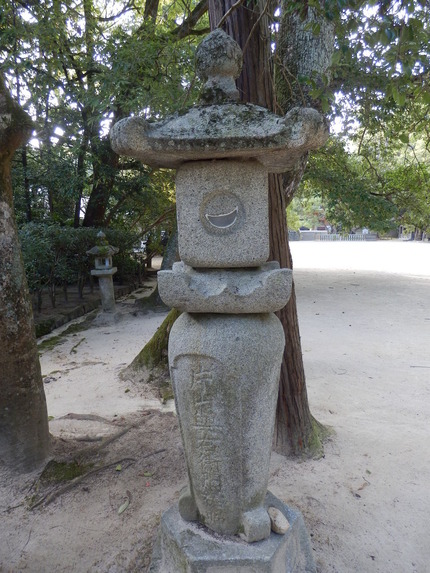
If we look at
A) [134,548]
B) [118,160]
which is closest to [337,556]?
[134,548]

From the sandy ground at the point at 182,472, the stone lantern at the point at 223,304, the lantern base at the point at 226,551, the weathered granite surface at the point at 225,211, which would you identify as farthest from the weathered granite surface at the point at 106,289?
the weathered granite surface at the point at 225,211

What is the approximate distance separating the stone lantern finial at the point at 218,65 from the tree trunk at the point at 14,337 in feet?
5.82

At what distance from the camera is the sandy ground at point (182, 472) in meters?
2.53

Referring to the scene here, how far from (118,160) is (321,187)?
5.00 m

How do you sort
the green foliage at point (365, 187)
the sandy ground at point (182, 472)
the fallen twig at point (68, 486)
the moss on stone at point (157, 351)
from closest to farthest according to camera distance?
the sandy ground at point (182, 472), the fallen twig at point (68, 486), the moss on stone at point (157, 351), the green foliage at point (365, 187)

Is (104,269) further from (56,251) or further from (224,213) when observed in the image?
(224,213)

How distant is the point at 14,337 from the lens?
302 cm

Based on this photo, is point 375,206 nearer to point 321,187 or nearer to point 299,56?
point 321,187

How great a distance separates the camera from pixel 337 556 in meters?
2.46

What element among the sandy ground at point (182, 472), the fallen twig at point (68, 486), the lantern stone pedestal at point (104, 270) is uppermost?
the lantern stone pedestal at point (104, 270)

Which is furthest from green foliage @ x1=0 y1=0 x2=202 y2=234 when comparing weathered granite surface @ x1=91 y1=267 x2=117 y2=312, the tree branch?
weathered granite surface @ x1=91 y1=267 x2=117 y2=312

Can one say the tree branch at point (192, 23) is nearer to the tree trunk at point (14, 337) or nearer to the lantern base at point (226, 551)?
the tree trunk at point (14, 337)

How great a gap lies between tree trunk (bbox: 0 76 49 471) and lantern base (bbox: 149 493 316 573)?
1.46m

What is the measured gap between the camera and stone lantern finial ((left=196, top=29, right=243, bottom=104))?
187 centimetres
